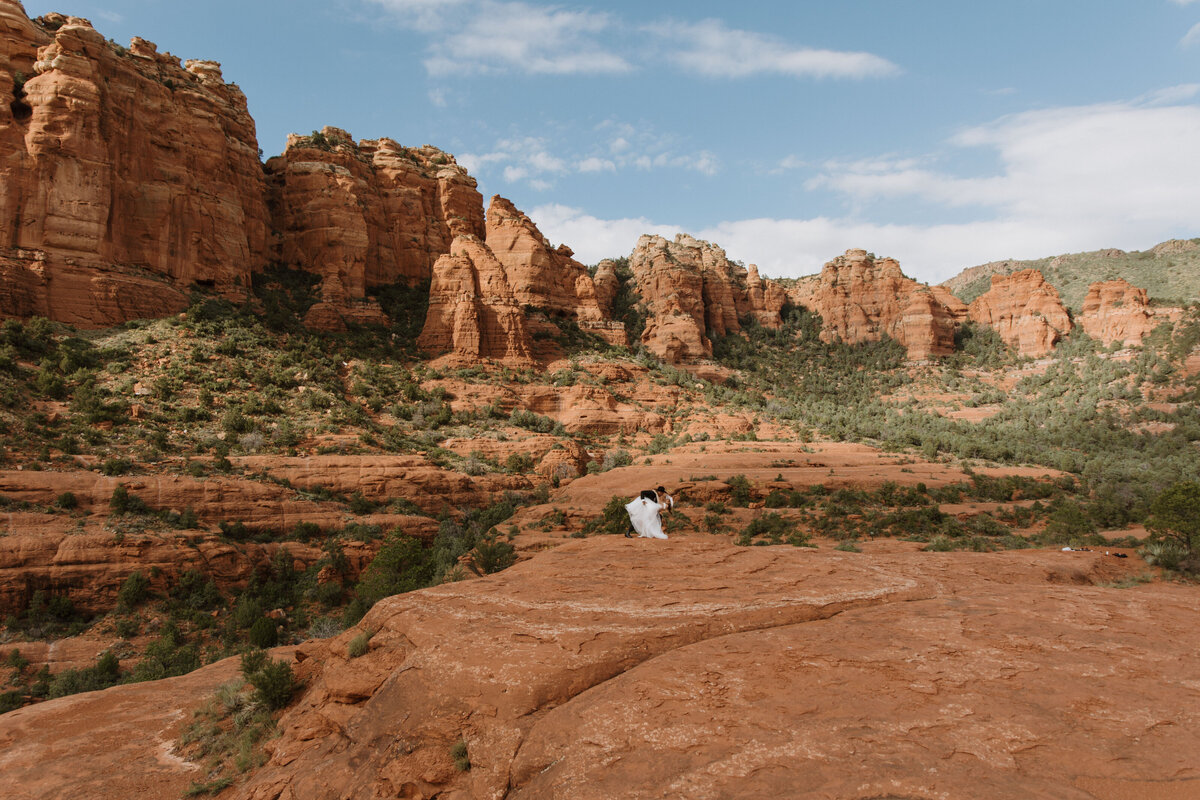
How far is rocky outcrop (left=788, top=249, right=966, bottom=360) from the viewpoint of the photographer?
64312 mm

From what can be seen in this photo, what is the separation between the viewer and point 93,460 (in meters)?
19.7

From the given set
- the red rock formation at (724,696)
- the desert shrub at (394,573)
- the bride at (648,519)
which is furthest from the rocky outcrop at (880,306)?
the red rock formation at (724,696)

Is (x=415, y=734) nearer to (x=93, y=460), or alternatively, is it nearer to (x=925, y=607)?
(x=925, y=607)

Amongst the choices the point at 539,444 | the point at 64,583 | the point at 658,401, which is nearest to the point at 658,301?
the point at 658,401

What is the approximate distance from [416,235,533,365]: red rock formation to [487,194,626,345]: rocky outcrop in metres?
7.43

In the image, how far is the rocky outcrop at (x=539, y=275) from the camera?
53438mm

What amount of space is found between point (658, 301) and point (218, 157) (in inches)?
1672

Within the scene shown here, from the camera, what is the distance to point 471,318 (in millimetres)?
42375

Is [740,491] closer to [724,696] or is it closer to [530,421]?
[530,421]

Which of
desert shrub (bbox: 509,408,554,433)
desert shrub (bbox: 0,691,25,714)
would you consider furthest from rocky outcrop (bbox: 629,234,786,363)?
desert shrub (bbox: 0,691,25,714)

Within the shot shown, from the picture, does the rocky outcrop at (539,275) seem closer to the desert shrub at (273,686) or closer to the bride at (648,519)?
the bride at (648,519)

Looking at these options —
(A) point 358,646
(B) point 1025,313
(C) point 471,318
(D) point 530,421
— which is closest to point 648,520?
(A) point 358,646

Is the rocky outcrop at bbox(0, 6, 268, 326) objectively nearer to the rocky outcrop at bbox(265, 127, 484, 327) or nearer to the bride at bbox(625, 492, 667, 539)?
the rocky outcrop at bbox(265, 127, 484, 327)

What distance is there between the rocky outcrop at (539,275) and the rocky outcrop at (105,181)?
22.0m
